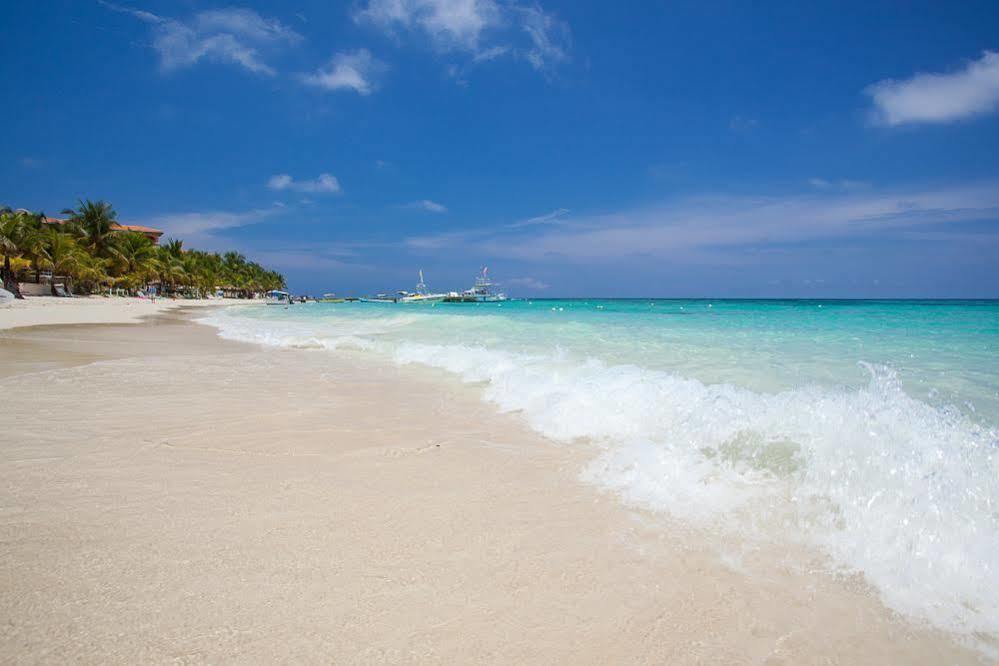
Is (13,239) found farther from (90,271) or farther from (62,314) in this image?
(62,314)

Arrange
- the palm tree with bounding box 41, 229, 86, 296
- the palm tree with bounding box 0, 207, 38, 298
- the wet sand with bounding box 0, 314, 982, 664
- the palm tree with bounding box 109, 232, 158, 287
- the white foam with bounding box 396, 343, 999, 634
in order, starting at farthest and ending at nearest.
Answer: the palm tree with bounding box 109, 232, 158, 287 < the palm tree with bounding box 41, 229, 86, 296 < the palm tree with bounding box 0, 207, 38, 298 < the white foam with bounding box 396, 343, 999, 634 < the wet sand with bounding box 0, 314, 982, 664

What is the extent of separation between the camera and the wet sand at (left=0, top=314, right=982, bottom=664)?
1827 millimetres

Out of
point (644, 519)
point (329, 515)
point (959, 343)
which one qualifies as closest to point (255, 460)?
point (329, 515)

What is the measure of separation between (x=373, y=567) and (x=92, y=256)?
65757mm

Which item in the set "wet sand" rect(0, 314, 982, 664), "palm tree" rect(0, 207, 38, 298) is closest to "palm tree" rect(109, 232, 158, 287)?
"palm tree" rect(0, 207, 38, 298)

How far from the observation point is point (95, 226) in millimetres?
51469

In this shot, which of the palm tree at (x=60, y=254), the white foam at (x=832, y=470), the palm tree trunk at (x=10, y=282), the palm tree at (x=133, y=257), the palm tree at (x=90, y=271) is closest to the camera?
the white foam at (x=832, y=470)

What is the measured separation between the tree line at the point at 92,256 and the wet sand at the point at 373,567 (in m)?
49.4

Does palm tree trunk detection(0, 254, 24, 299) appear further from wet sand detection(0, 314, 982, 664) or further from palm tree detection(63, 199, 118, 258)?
wet sand detection(0, 314, 982, 664)

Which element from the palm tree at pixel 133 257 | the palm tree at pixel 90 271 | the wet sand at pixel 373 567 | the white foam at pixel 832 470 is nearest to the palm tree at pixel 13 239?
the palm tree at pixel 90 271

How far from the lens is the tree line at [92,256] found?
1547 inches

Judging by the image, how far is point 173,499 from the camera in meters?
2.96

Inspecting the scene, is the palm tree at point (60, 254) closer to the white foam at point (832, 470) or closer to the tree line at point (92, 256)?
the tree line at point (92, 256)

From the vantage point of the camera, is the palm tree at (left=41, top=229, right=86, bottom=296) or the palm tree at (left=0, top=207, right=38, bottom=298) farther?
the palm tree at (left=41, top=229, right=86, bottom=296)
